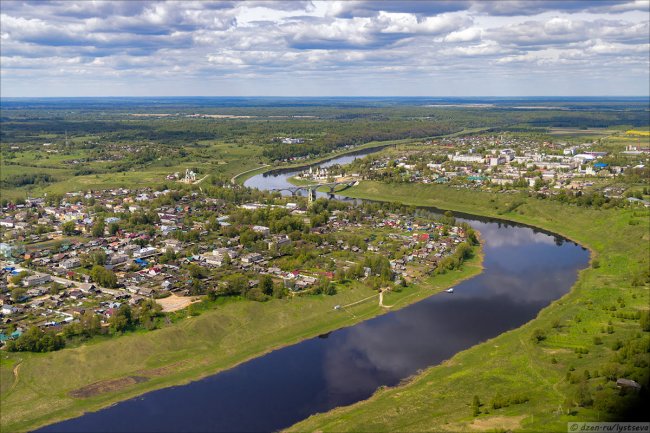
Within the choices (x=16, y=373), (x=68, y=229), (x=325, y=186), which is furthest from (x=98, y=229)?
(x=325, y=186)

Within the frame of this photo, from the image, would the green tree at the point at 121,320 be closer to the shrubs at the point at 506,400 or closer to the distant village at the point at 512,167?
the shrubs at the point at 506,400

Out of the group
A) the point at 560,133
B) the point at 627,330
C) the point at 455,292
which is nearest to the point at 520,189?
the point at 455,292

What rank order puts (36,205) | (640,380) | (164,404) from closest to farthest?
(640,380), (164,404), (36,205)

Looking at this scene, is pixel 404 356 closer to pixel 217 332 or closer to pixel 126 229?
pixel 217 332

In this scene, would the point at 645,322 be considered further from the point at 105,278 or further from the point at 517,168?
the point at 517,168

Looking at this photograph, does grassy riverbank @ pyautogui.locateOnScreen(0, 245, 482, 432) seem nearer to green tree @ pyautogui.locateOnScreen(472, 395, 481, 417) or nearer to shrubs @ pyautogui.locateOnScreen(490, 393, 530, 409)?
green tree @ pyautogui.locateOnScreen(472, 395, 481, 417)
